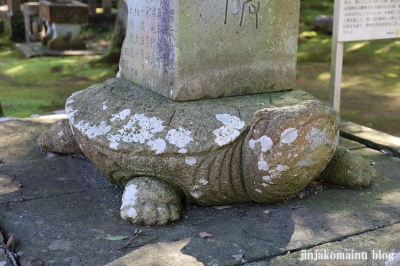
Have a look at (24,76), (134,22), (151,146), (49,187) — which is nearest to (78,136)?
(49,187)

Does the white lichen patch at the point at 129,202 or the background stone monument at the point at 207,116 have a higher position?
the background stone monument at the point at 207,116

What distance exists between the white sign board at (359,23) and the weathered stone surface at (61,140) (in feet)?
7.96

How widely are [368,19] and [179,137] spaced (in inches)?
104

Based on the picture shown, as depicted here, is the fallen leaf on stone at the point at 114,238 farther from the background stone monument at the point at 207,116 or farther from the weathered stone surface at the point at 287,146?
the weathered stone surface at the point at 287,146

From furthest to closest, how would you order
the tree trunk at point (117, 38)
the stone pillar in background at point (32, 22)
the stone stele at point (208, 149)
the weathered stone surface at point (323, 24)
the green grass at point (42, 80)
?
the weathered stone surface at point (323, 24) → the stone pillar in background at point (32, 22) → the tree trunk at point (117, 38) → the green grass at point (42, 80) → the stone stele at point (208, 149)

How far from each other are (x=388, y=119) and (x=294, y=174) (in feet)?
13.2

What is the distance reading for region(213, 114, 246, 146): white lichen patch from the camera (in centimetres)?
271

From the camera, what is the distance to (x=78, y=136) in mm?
3139

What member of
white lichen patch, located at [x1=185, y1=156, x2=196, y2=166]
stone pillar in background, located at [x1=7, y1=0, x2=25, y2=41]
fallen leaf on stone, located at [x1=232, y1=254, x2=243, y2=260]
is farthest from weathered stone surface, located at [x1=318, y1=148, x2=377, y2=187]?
stone pillar in background, located at [x1=7, y1=0, x2=25, y2=41]

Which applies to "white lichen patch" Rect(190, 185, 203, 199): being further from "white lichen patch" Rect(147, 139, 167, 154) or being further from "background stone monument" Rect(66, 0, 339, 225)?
"white lichen patch" Rect(147, 139, 167, 154)

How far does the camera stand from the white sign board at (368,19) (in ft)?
14.2

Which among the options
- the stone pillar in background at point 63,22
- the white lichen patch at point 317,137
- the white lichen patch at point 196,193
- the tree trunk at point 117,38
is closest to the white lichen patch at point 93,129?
the white lichen patch at point 196,193

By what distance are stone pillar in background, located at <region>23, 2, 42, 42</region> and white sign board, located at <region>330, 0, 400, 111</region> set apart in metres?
9.67

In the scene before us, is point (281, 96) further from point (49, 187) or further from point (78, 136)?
point (49, 187)
